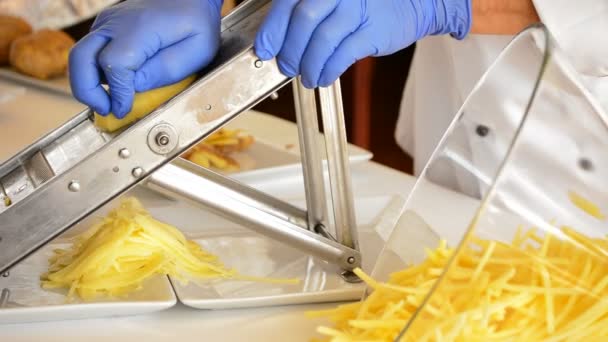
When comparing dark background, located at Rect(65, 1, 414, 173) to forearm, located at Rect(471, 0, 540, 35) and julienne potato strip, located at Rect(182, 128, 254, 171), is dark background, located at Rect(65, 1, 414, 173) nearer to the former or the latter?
julienne potato strip, located at Rect(182, 128, 254, 171)

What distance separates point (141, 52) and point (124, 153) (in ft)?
0.38

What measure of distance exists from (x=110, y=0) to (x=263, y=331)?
2.12m

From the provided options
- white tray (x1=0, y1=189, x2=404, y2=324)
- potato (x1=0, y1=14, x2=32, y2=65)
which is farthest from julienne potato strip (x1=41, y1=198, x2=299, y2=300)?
potato (x1=0, y1=14, x2=32, y2=65)

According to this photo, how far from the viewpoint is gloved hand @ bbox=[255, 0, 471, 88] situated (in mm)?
806

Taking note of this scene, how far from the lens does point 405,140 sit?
5.67 feet

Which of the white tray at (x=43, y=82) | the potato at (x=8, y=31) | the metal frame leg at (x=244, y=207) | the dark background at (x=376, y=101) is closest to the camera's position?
the metal frame leg at (x=244, y=207)

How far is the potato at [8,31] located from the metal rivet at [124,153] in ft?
4.35

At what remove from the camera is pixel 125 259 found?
0.90 m

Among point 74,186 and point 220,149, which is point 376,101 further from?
point 74,186

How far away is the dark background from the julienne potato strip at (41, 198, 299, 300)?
1.87 meters

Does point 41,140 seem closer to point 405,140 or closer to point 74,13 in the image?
point 405,140

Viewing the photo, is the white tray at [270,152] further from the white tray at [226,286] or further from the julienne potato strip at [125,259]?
the julienne potato strip at [125,259]

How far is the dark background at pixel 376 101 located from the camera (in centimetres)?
280

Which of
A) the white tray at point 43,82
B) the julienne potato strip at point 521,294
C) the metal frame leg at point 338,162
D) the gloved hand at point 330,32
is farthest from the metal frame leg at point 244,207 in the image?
the white tray at point 43,82
